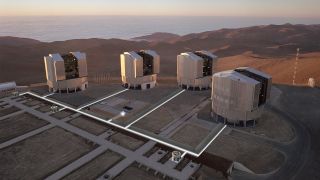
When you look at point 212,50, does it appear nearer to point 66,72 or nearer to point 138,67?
point 138,67

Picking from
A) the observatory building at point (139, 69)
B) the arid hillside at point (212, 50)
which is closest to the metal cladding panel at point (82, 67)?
the observatory building at point (139, 69)

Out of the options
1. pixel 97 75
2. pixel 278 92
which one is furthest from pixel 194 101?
pixel 97 75

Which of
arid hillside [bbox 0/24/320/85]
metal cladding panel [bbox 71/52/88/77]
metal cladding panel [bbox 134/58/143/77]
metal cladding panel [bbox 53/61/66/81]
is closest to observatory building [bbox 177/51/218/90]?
metal cladding panel [bbox 134/58/143/77]

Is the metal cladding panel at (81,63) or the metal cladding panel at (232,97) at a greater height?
the metal cladding panel at (81,63)

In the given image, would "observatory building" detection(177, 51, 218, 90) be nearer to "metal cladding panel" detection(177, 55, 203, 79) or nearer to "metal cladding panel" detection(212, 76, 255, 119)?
"metal cladding panel" detection(177, 55, 203, 79)

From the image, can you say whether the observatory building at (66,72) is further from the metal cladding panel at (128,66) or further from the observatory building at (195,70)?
the observatory building at (195,70)

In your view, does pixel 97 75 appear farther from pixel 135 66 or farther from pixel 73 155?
pixel 73 155
